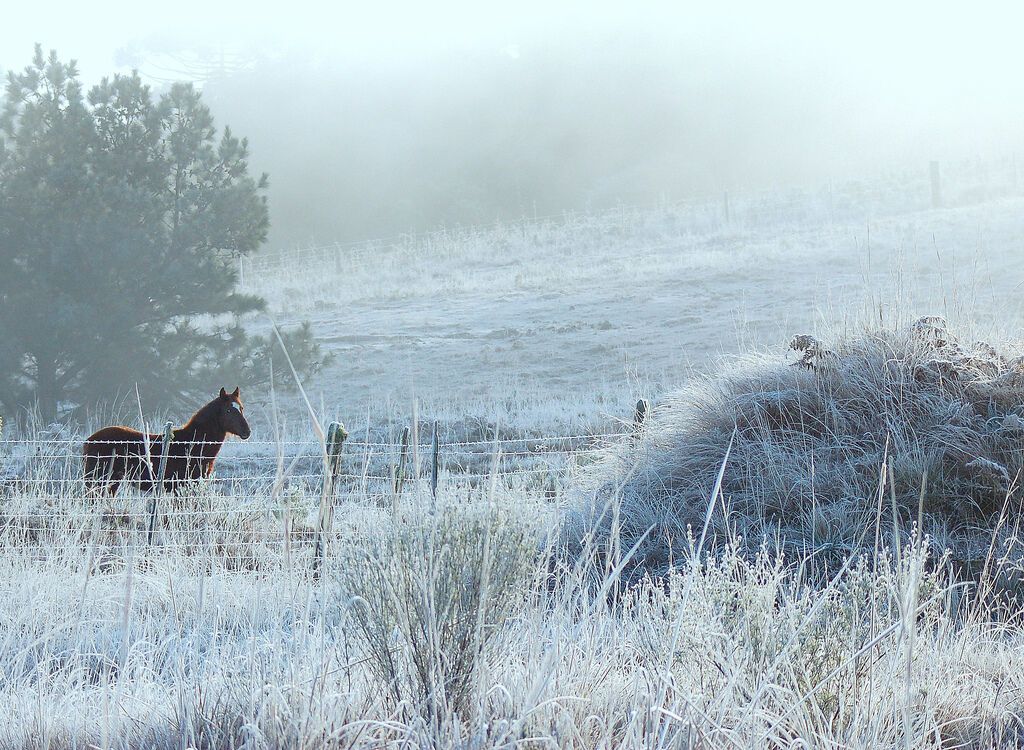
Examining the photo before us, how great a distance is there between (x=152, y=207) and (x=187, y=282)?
1.38m

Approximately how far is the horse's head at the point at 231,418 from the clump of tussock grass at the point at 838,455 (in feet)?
12.7

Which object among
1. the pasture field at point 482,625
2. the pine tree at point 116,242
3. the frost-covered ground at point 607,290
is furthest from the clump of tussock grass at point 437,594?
the pine tree at point 116,242

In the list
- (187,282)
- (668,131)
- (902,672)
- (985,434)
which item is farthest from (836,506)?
(668,131)

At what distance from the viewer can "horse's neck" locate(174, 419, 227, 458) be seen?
31.5ft

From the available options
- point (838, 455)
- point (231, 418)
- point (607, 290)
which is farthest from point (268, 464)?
point (607, 290)

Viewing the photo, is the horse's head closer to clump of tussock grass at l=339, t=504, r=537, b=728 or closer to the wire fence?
the wire fence

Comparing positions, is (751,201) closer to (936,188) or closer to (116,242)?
(936,188)

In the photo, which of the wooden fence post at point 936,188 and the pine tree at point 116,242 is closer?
the pine tree at point 116,242

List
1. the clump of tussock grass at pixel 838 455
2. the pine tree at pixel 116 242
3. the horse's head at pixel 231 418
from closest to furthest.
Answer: the clump of tussock grass at pixel 838 455 < the horse's head at pixel 231 418 < the pine tree at pixel 116 242

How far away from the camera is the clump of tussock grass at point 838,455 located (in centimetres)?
605

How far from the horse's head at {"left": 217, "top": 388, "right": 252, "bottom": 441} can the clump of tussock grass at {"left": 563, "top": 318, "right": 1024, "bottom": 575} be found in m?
3.86

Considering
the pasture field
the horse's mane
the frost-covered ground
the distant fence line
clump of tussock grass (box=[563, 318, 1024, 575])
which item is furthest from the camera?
the distant fence line

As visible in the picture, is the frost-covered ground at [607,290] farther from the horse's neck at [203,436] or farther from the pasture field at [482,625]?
the pasture field at [482,625]

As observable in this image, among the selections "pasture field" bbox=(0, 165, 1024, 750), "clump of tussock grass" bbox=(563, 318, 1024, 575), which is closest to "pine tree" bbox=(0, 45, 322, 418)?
"pasture field" bbox=(0, 165, 1024, 750)
